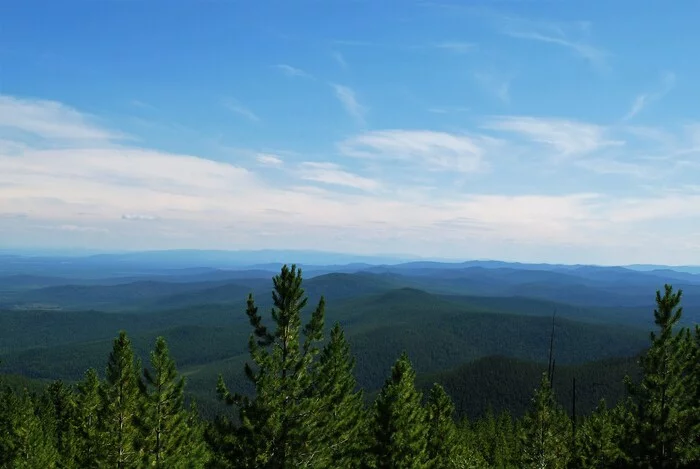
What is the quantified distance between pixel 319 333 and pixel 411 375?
10.9 meters

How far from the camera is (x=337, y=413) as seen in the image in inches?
1499

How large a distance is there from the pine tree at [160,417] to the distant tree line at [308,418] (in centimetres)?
7

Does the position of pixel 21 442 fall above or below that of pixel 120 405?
below

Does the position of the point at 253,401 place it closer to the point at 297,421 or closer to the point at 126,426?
the point at 297,421

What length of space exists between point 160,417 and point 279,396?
11441 millimetres

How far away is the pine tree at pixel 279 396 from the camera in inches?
970

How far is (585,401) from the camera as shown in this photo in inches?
7229

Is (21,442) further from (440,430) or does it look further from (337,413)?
(440,430)

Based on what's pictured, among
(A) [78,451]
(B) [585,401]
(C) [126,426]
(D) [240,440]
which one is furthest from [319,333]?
(B) [585,401]

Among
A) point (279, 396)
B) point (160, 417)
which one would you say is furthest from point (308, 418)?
point (160, 417)

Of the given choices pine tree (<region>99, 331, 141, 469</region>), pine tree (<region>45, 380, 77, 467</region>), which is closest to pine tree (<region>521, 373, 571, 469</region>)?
pine tree (<region>99, 331, 141, 469</region>)

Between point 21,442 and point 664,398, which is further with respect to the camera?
point 21,442

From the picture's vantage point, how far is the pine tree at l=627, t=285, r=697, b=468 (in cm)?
3247

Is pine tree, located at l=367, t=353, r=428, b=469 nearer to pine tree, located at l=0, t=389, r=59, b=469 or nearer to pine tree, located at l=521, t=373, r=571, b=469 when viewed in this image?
pine tree, located at l=521, t=373, r=571, b=469
